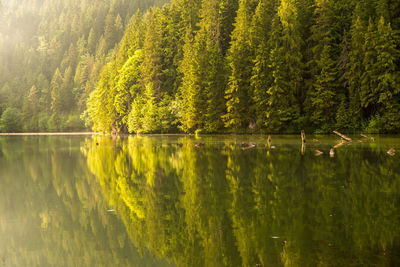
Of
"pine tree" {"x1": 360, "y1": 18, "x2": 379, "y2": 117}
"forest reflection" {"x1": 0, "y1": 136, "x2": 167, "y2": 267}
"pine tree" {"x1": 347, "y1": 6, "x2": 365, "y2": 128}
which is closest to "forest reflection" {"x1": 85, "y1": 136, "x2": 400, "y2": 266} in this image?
"forest reflection" {"x1": 0, "y1": 136, "x2": 167, "y2": 267}

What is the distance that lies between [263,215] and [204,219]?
129 centimetres

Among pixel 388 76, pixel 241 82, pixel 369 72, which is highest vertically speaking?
pixel 241 82

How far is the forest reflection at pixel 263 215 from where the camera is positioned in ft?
21.3

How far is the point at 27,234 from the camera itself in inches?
312

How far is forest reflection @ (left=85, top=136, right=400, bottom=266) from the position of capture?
21.3 ft

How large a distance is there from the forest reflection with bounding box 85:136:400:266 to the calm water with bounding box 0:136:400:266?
0.02 meters

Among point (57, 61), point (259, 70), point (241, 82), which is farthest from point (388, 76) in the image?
point (57, 61)

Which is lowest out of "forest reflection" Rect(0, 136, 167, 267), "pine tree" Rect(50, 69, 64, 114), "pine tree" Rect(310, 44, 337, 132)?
"forest reflection" Rect(0, 136, 167, 267)

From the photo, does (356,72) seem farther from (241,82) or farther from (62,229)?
(62,229)

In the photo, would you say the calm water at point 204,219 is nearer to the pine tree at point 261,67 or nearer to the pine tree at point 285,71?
the pine tree at point 285,71

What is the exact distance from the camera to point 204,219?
8.77 m

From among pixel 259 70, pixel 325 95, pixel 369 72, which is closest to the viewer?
pixel 369 72

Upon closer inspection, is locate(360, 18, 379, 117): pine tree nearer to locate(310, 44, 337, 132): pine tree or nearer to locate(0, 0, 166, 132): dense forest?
locate(310, 44, 337, 132): pine tree

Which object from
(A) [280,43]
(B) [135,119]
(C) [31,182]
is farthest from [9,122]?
(C) [31,182]
